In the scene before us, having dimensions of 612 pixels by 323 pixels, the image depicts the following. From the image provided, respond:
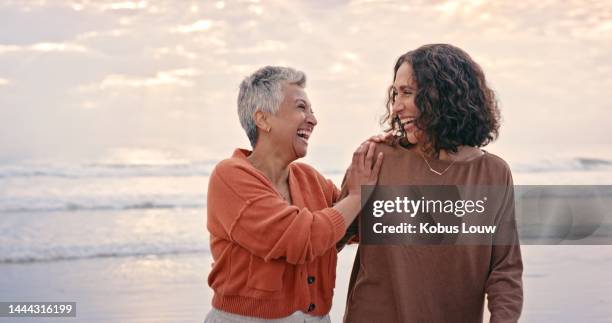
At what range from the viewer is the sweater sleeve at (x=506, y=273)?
8.20ft

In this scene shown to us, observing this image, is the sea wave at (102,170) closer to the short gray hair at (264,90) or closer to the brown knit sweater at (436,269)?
the short gray hair at (264,90)

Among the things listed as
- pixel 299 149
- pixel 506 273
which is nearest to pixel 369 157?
pixel 299 149

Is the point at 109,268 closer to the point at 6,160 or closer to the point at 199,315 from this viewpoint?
the point at 199,315

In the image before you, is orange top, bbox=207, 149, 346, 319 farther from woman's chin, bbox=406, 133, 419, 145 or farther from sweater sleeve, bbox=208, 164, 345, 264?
woman's chin, bbox=406, 133, 419, 145


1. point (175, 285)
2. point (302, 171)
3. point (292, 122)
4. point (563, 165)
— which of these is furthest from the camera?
point (563, 165)

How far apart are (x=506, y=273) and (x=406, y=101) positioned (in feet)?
2.11

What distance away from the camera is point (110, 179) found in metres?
13.5

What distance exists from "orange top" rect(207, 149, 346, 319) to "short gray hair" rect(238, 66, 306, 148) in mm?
153

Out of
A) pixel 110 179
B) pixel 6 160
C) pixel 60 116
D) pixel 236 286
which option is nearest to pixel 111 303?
pixel 236 286

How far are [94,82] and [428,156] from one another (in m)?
16.0

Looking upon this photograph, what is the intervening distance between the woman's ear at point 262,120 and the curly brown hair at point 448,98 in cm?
53

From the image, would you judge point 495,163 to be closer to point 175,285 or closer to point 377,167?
point 377,167

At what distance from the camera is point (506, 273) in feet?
8.32

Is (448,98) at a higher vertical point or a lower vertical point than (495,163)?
higher
